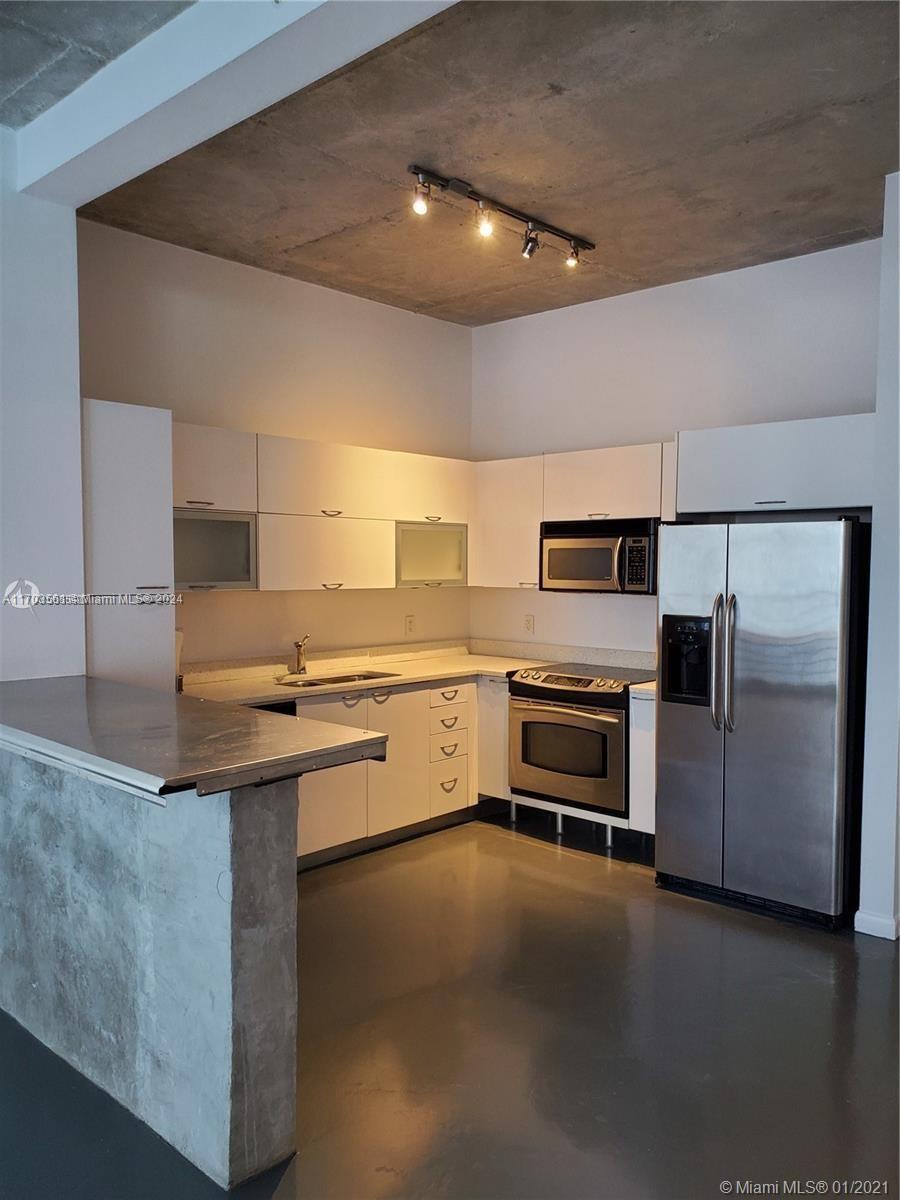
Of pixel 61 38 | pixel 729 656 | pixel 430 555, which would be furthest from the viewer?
Answer: pixel 430 555

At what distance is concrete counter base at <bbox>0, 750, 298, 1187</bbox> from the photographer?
2.08 metres

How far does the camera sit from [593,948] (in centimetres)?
337

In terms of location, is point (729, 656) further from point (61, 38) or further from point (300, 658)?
point (61, 38)

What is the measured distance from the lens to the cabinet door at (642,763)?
166 inches

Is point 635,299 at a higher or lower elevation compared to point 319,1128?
higher

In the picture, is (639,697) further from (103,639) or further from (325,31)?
(325,31)

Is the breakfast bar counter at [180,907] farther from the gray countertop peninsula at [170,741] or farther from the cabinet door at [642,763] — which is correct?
the cabinet door at [642,763]

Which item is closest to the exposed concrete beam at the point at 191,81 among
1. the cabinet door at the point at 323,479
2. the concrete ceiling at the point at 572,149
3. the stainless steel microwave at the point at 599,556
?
the concrete ceiling at the point at 572,149

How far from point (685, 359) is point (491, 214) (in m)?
1.54

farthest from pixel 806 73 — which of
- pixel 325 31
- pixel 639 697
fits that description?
pixel 639 697

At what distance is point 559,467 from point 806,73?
2358mm

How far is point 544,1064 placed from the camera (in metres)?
2.60

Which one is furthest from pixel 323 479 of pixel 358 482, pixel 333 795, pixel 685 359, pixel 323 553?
pixel 685 359

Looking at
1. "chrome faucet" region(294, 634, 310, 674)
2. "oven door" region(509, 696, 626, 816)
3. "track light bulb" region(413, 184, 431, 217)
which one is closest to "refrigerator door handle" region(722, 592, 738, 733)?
"oven door" region(509, 696, 626, 816)
